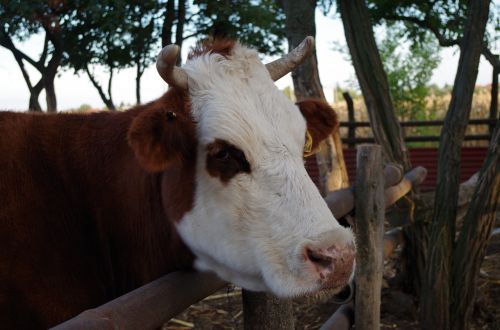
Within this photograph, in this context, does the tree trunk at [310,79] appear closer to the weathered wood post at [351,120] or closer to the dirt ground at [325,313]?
the dirt ground at [325,313]

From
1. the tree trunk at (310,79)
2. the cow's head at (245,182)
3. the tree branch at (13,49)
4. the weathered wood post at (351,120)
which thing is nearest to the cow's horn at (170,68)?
the cow's head at (245,182)

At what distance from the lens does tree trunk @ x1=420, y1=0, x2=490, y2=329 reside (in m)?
4.49

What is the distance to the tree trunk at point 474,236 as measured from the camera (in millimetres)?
4332

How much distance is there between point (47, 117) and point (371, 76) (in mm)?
3238

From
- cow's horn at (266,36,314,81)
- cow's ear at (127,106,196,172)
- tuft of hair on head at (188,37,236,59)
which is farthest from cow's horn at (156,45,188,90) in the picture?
cow's horn at (266,36,314,81)

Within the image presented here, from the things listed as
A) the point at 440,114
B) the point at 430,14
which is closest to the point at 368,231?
the point at 430,14

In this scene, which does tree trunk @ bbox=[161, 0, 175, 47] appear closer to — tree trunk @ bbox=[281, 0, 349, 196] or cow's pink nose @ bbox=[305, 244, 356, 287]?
tree trunk @ bbox=[281, 0, 349, 196]

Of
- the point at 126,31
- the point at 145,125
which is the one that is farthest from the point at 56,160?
the point at 126,31

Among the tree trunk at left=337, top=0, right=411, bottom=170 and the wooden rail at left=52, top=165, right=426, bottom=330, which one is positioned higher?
the tree trunk at left=337, top=0, right=411, bottom=170

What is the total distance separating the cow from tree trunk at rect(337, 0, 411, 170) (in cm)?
265

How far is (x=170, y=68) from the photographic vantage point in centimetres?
230

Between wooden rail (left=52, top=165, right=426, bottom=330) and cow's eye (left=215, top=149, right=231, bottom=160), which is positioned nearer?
wooden rail (left=52, top=165, right=426, bottom=330)

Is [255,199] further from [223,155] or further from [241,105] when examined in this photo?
[241,105]

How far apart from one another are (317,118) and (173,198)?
867 millimetres
